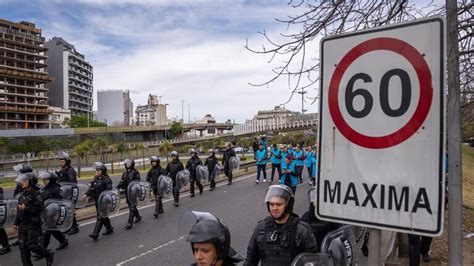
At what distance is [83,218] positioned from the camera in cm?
1070

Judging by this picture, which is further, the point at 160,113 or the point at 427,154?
the point at 160,113

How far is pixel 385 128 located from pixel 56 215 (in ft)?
23.3

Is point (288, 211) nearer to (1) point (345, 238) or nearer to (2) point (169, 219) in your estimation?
(1) point (345, 238)

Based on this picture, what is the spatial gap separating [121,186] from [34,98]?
267 feet

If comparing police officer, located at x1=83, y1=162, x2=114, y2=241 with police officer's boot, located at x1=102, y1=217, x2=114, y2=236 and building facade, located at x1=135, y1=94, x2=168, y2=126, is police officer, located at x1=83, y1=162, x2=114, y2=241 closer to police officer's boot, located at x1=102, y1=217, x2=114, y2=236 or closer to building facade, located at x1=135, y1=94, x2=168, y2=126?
police officer's boot, located at x1=102, y1=217, x2=114, y2=236

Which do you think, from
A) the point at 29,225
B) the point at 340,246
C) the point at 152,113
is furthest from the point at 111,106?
the point at 340,246

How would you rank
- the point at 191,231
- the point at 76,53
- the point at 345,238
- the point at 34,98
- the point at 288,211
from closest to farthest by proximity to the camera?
the point at 191,231 < the point at 288,211 < the point at 345,238 < the point at 34,98 < the point at 76,53

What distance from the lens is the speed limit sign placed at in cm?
168

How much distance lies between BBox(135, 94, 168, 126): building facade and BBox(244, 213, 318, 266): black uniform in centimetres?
15888

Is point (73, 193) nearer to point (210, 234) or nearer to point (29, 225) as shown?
point (29, 225)

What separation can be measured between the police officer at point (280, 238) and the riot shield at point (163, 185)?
7.82 m

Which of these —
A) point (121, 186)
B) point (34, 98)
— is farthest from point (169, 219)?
point (34, 98)

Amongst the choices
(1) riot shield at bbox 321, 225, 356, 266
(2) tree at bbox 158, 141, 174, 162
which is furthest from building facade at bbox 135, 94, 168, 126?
(1) riot shield at bbox 321, 225, 356, 266

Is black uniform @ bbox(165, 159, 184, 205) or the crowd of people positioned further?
black uniform @ bbox(165, 159, 184, 205)
